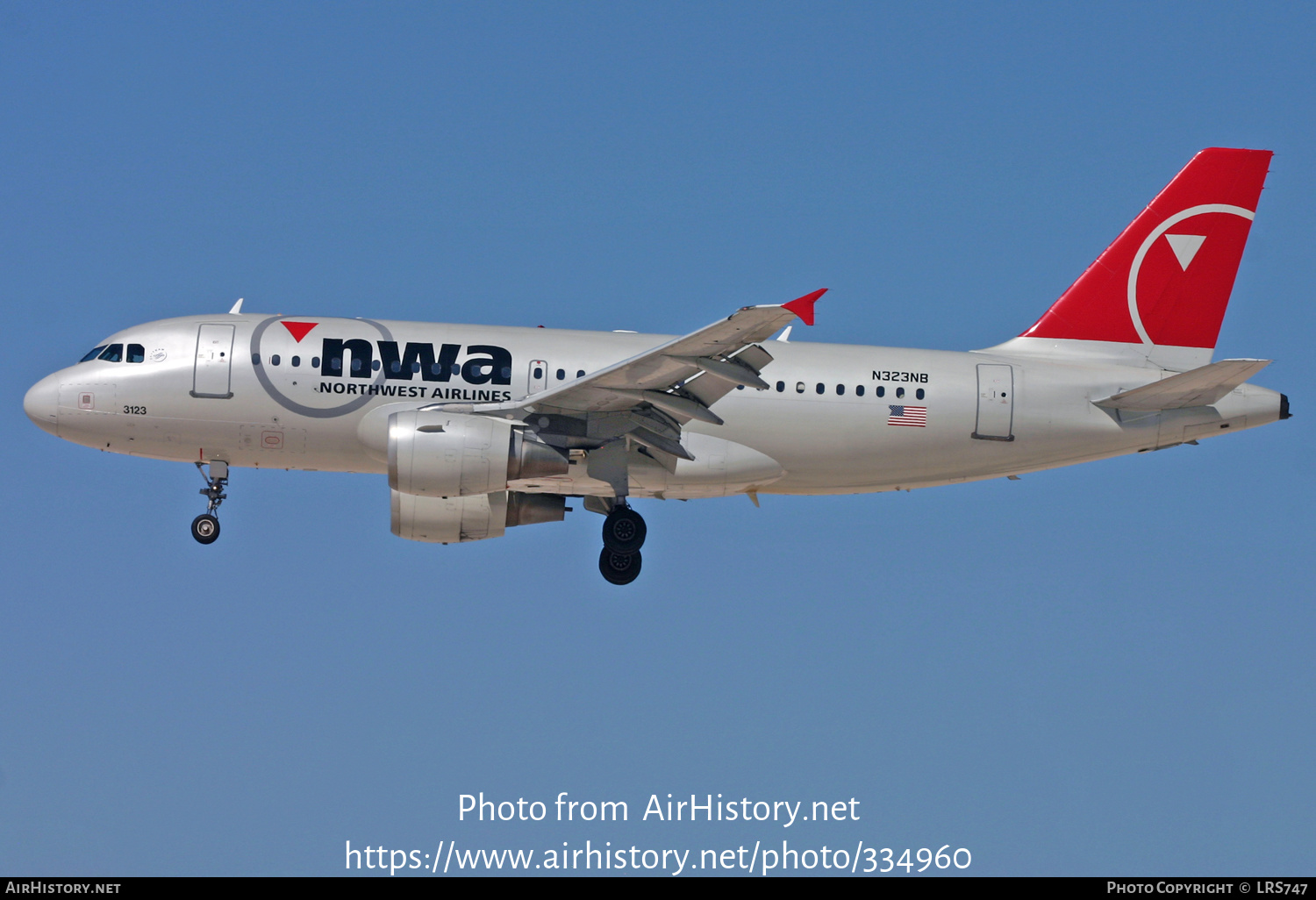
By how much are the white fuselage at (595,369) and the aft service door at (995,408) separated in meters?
0.03

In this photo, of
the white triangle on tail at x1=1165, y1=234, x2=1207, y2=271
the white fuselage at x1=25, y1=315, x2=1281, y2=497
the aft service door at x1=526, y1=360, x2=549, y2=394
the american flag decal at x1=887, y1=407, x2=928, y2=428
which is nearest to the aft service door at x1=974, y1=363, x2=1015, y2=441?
the white fuselage at x1=25, y1=315, x2=1281, y2=497

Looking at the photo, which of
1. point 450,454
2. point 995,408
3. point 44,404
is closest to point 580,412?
point 450,454

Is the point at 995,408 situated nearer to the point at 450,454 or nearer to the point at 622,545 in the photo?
the point at 622,545

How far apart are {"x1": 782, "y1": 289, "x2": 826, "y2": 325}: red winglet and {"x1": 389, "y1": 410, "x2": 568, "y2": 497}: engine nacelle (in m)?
6.57

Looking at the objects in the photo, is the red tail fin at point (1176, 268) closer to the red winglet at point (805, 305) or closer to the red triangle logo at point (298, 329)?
the red winglet at point (805, 305)

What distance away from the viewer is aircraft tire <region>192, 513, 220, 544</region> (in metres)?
29.2

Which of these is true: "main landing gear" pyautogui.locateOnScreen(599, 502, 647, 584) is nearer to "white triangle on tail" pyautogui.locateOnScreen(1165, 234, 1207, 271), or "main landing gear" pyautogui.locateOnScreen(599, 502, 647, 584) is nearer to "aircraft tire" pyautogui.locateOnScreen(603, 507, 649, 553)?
"aircraft tire" pyautogui.locateOnScreen(603, 507, 649, 553)

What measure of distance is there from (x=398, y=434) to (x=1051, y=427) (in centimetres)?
1283

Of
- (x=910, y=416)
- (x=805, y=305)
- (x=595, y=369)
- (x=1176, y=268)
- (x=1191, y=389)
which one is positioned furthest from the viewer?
(x=1176, y=268)

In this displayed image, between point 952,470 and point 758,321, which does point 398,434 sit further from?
point 952,470

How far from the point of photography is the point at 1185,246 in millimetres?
31125

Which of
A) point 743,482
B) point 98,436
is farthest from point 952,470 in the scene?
point 98,436

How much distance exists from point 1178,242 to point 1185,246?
173 mm

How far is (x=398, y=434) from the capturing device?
1032 inches
